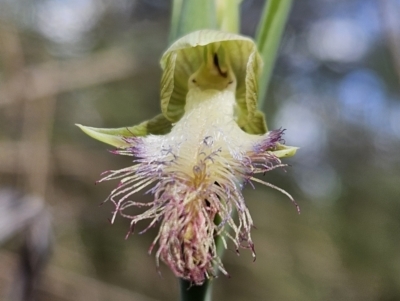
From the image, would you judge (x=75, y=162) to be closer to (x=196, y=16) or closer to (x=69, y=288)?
(x=69, y=288)

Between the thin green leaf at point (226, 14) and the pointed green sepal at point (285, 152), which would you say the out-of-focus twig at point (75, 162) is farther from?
the pointed green sepal at point (285, 152)

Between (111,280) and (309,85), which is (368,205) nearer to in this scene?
(309,85)

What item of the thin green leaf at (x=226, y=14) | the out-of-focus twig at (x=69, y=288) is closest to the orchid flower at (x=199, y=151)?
the thin green leaf at (x=226, y=14)

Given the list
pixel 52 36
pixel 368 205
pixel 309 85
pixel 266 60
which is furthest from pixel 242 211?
pixel 309 85

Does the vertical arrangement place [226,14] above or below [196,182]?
above

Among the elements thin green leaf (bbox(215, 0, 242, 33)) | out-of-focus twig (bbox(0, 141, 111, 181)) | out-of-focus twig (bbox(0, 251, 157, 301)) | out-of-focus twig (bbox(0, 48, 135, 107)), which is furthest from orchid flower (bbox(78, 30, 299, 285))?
out-of-focus twig (bbox(0, 141, 111, 181))

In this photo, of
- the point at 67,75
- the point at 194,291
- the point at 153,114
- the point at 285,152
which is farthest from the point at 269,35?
the point at 153,114
